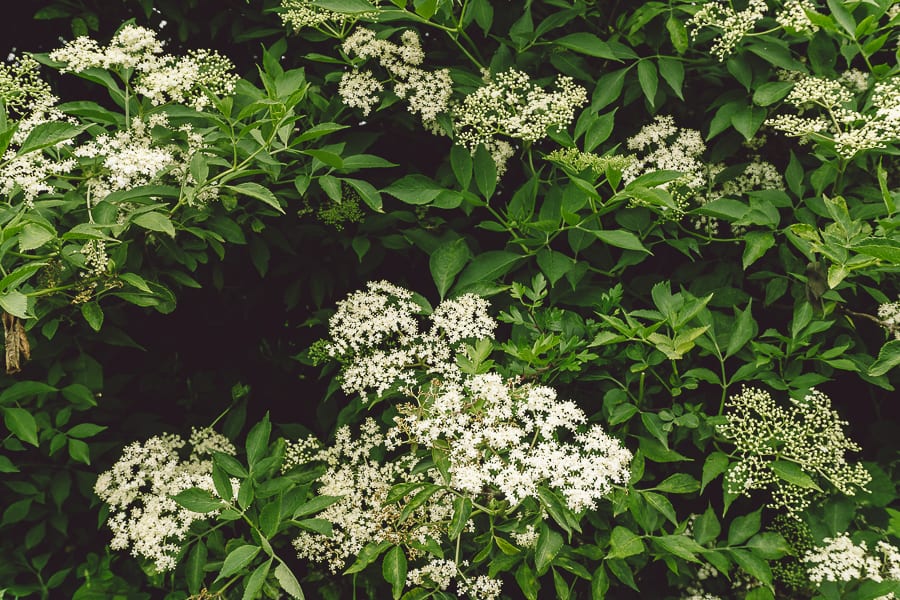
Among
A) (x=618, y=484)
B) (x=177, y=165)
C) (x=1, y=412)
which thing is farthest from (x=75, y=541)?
(x=618, y=484)

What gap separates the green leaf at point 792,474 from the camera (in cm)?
205

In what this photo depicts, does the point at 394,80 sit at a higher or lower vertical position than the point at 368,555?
higher

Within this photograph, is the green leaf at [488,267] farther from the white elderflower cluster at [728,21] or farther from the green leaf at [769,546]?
the green leaf at [769,546]

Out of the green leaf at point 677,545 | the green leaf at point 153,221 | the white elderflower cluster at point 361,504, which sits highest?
the green leaf at point 153,221

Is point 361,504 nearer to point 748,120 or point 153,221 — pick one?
point 153,221

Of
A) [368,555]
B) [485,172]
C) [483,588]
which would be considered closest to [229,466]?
[368,555]

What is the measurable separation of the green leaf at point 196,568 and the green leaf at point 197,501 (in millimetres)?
279

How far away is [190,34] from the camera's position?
3305mm

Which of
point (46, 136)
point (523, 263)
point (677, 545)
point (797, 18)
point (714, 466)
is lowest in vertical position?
point (677, 545)

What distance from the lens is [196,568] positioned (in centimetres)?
227

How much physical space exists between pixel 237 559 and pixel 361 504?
52 centimetres

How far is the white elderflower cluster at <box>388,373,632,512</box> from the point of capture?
6.04 ft

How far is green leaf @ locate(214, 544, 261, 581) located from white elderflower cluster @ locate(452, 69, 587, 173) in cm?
161

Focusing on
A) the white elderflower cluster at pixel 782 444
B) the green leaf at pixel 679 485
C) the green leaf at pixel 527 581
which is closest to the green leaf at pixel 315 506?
the green leaf at pixel 527 581
